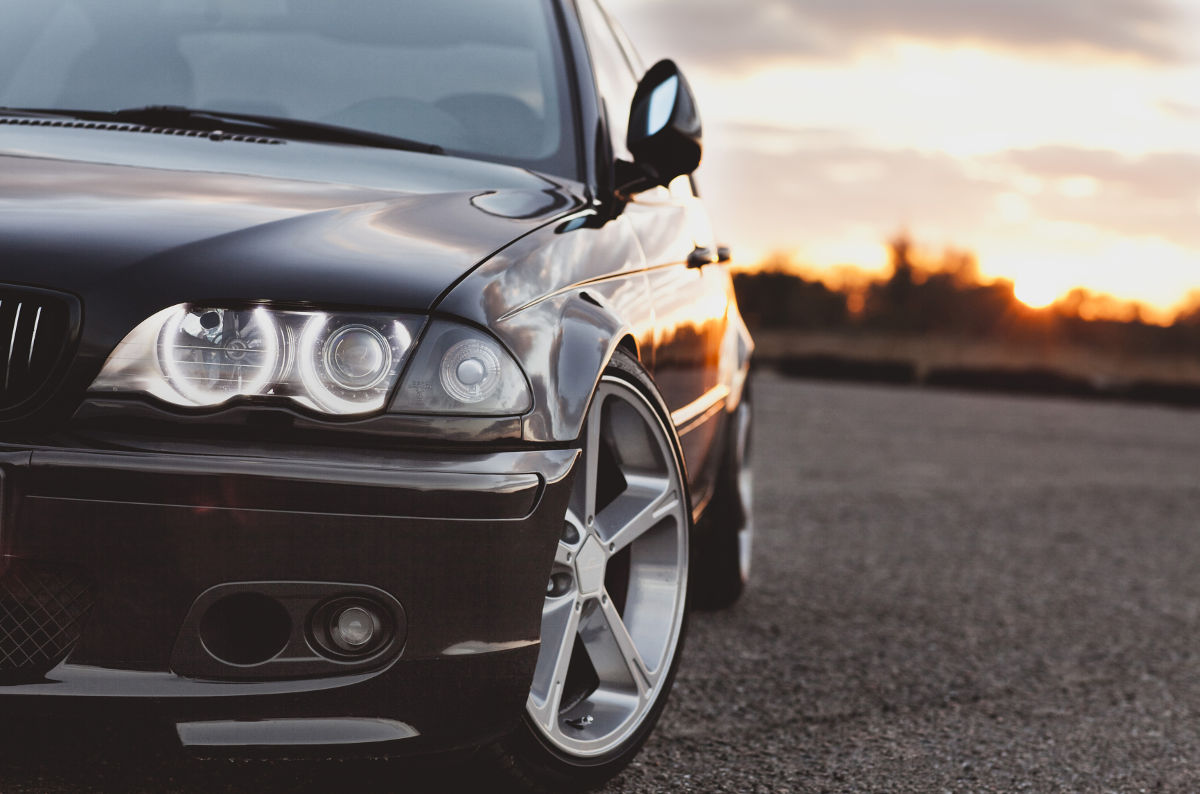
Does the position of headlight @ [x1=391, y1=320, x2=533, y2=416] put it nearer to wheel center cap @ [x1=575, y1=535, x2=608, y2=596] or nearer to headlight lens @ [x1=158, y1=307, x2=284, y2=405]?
headlight lens @ [x1=158, y1=307, x2=284, y2=405]

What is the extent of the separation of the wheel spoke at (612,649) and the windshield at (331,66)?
0.98m

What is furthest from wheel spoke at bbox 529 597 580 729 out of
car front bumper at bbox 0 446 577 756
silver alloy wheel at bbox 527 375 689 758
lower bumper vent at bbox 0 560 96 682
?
lower bumper vent at bbox 0 560 96 682

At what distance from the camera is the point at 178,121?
9.24 ft

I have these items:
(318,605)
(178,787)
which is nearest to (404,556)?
(318,605)

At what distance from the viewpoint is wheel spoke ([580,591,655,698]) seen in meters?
2.43

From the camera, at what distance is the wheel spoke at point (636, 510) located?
245 centimetres

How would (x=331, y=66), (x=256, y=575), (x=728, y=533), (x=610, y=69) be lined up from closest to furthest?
(x=256, y=575), (x=331, y=66), (x=610, y=69), (x=728, y=533)

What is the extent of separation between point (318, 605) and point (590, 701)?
0.76m

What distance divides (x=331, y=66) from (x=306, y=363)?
139 cm

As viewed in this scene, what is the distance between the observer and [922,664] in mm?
3799

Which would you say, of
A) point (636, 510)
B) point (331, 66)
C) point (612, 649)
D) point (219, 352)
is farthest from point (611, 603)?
point (331, 66)

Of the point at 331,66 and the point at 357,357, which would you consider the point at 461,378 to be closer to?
the point at 357,357

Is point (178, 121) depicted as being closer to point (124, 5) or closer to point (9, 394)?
point (124, 5)

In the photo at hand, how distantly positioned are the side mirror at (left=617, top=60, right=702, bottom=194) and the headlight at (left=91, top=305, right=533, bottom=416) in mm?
1141
